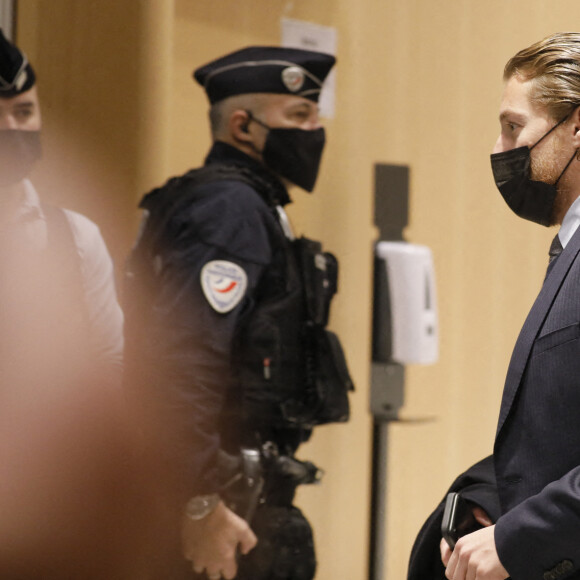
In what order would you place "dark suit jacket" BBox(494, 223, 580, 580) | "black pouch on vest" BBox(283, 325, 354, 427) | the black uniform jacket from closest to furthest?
"dark suit jacket" BBox(494, 223, 580, 580) < the black uniform jacket < "black pouch on vest" BBox(283, 325, 354, 427)

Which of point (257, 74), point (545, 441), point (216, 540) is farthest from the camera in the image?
point (257, 74)

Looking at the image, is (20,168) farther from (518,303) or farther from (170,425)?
(518,303)

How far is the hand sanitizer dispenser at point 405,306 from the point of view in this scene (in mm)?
2787

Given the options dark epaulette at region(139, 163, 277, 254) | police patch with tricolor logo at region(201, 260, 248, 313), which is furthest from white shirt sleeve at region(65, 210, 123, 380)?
police patch with tricolor logo at region(201, 260, 248, 313)

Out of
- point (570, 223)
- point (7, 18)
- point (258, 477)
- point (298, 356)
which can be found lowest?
point (258, 477)

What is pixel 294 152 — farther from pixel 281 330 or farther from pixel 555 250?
pixel 555 250

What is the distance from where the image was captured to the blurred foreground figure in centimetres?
200

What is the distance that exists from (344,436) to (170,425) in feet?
3.28

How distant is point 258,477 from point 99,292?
1.97 ft

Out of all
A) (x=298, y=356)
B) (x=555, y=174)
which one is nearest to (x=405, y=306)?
(x=298, y=356)

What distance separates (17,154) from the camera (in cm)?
199

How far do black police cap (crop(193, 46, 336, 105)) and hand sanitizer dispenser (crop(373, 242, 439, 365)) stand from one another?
23.9 inches

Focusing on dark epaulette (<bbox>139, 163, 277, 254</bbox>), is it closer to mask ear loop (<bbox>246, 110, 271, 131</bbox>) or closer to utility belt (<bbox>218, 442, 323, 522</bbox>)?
mask ear loop (<bbox>246, 110, 271, 131</bbox>)

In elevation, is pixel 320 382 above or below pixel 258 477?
above
